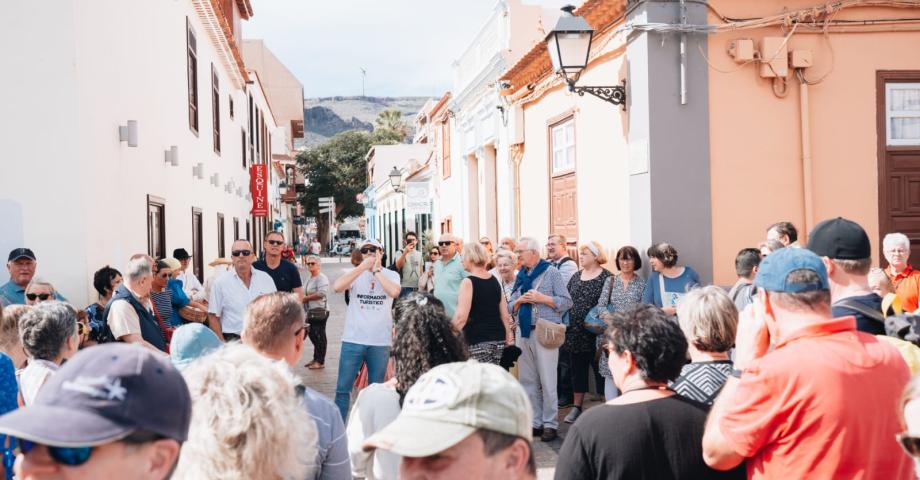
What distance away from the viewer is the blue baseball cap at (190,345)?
11.5 feet

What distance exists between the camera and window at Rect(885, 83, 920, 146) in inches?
328

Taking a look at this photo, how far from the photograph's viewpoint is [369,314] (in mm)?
7043

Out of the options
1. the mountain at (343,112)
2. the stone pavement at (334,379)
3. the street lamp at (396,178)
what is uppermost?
the mountain at (343,112)

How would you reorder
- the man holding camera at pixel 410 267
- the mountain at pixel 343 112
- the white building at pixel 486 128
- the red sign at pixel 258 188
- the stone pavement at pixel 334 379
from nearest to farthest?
1. the stone pavement at pixel 334 379
2. the man holding camera at pixel 410 267
3. the white building at pixel 486 128
4. the red sign at pixel 258 188
5. the mountain at pixel 343 112

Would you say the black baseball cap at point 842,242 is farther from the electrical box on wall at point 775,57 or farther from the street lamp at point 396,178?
the street lamp at point 396,178

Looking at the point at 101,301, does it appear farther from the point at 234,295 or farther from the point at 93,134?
the point at 93,134

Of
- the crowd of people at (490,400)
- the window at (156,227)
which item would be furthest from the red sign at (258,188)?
the crowd of people at (490,400)

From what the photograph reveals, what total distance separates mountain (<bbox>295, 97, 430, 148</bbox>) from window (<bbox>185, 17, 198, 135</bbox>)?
137263 millimetres

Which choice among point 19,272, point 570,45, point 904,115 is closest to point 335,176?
point 570,45

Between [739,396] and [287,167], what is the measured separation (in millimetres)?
45918

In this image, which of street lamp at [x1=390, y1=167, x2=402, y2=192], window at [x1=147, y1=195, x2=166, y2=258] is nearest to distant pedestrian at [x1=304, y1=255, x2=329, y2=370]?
window at [x1=147, y1=195, x2=166, y2=258]

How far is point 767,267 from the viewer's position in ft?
9.43

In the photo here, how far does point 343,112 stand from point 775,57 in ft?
538

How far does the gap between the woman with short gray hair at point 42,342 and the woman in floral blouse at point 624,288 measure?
15.8ft
